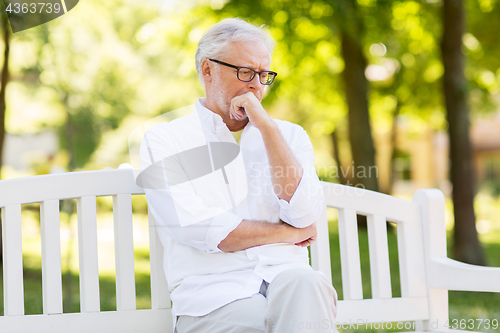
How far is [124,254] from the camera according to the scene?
2205 mm

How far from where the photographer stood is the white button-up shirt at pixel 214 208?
1947mm

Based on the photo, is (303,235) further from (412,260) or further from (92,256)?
(92,256)

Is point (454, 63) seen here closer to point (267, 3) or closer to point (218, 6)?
point (267, 3)

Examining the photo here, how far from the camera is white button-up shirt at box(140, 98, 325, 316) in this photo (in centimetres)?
195

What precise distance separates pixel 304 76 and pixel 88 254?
1079 cm

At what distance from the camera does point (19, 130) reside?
1110 cm

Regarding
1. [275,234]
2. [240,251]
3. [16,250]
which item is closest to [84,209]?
[16,250]

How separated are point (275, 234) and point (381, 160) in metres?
32.7

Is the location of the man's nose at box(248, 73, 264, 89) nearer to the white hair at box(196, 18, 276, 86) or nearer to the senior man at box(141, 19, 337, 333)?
the senior man at box(141, 19, 337, 333)

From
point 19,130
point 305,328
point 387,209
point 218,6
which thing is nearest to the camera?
point 305,328

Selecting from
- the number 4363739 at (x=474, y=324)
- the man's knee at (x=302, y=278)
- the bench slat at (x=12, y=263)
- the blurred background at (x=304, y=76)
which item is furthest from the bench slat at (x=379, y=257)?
the blurred background at (x=304, y=76)

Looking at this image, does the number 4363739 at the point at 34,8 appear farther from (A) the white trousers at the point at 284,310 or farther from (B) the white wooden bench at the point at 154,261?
(A) the white trousers at the point at 284,310

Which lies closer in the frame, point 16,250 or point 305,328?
point 305,328

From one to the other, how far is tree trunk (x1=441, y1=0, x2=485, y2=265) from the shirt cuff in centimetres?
532
